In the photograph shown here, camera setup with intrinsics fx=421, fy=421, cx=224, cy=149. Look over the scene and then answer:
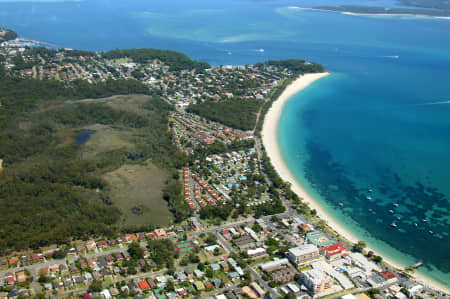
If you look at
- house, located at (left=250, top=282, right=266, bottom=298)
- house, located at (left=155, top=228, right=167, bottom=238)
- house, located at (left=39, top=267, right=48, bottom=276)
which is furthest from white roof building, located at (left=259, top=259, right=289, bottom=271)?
house, located at (left=39, top=267, right=48, bottom=276)

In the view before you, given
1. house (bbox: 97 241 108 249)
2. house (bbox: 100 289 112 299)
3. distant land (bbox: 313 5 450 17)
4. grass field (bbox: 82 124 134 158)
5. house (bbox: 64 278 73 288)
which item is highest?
distant land (bbox: 313 5 450 17)

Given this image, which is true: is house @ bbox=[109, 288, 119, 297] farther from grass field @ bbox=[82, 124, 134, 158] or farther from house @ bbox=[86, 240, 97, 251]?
grass field @ bbox=[82, 124, 134, 158]

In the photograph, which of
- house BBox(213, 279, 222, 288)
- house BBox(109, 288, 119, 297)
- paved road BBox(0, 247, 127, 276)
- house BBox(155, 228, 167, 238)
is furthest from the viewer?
house BBox(155, 228, 167, 238)

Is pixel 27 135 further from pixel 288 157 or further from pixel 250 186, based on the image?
pixel 288 157

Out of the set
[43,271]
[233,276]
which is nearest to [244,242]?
[233,276]

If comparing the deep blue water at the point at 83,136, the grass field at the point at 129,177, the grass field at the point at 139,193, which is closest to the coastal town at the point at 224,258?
the grass field at the point at 139,193

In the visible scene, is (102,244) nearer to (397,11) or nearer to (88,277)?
(88,277)
